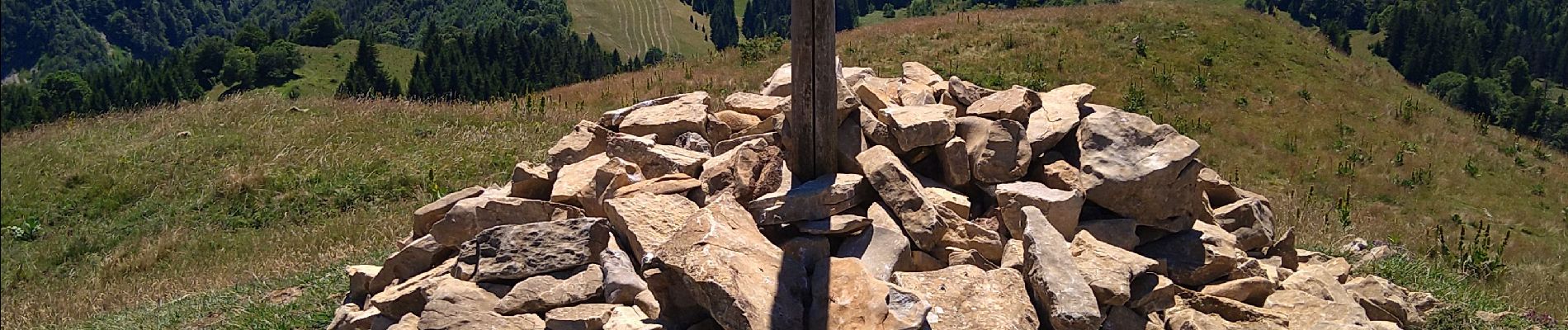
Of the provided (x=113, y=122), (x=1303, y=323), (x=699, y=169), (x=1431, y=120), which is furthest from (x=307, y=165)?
(x=1431, y=120)

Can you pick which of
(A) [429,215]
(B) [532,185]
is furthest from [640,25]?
(A) [429,215]

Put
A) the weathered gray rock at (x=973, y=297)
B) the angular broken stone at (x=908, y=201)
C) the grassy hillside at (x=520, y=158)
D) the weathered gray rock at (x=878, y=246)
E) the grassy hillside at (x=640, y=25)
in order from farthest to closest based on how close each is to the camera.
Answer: the grassy hillside at (x=640, y=25), the grassy hillside at (x=520, y=158), the angular broken stone at (x=908, y=201), the weathered gray rock at (x=878, y=246), the weathered gray rock at (x=973, y=297)

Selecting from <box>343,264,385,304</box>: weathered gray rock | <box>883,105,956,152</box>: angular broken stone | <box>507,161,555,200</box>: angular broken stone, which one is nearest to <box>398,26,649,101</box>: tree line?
<box>507,161,555,200</box>: angular broken stone

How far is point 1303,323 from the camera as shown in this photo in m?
6.40

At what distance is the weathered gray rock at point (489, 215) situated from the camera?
728 cm

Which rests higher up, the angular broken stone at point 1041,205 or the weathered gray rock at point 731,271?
the weathered gray rock at point 731,271

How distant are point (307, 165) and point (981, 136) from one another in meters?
10.1

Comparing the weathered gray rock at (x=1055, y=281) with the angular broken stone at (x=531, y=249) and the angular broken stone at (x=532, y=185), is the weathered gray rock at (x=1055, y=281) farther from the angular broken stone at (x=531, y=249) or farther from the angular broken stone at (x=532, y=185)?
the angular broken stone at (x=532, y=185)

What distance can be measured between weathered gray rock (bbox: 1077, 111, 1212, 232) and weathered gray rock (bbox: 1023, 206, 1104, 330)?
3.26ft

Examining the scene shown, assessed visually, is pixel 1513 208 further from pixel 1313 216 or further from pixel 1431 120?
pixel 1313 216

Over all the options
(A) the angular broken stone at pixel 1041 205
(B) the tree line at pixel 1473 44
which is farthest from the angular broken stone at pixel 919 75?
(B) the tree line at pixel 1473 44

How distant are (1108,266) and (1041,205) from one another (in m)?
0.76

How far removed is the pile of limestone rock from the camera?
561 cm

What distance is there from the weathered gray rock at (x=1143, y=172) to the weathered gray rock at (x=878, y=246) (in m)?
1.66
